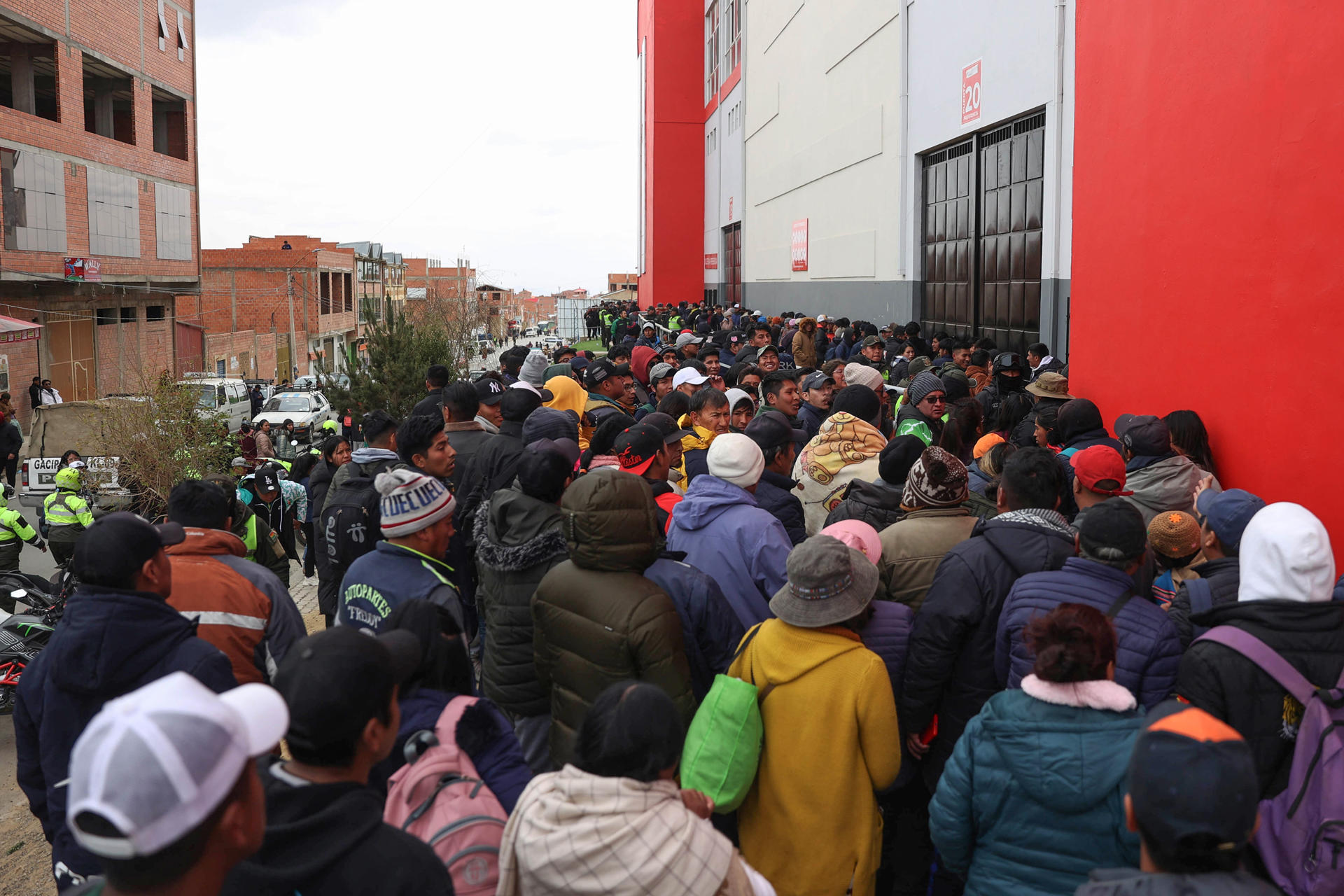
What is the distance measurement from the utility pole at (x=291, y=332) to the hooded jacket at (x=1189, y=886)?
56782mm

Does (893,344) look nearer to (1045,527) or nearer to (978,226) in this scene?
(978,226)

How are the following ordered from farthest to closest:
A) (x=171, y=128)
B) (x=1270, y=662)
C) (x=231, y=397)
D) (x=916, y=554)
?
(x=171, y=128) → (x=231, y=397) → (x=916, y=554) → (x=1270, y=662)

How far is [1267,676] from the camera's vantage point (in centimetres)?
316

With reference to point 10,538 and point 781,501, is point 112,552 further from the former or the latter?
point 10,538

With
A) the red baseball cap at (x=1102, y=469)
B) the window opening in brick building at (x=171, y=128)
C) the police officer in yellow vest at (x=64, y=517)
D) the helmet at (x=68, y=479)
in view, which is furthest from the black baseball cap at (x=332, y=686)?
the window opening in brick building at (x=171, y=128)

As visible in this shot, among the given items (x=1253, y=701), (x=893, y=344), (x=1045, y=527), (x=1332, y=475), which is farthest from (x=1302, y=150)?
(x=893, y=344)

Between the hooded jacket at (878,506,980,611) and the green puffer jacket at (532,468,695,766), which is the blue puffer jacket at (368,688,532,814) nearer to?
the green puffer jacket at (532,468,695,766)

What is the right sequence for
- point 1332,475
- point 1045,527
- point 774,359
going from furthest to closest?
point 774,359 → point 1332,475 → point 1045,527

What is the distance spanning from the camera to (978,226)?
1491 centimetres

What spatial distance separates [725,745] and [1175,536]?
2.68 meters

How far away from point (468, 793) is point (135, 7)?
3967 centimetres

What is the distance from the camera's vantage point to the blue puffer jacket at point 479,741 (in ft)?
8.89

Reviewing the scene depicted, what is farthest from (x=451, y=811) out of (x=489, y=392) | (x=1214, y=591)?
(x=489, y=392)

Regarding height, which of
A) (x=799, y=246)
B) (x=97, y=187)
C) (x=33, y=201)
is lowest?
(x=799, y=246)
